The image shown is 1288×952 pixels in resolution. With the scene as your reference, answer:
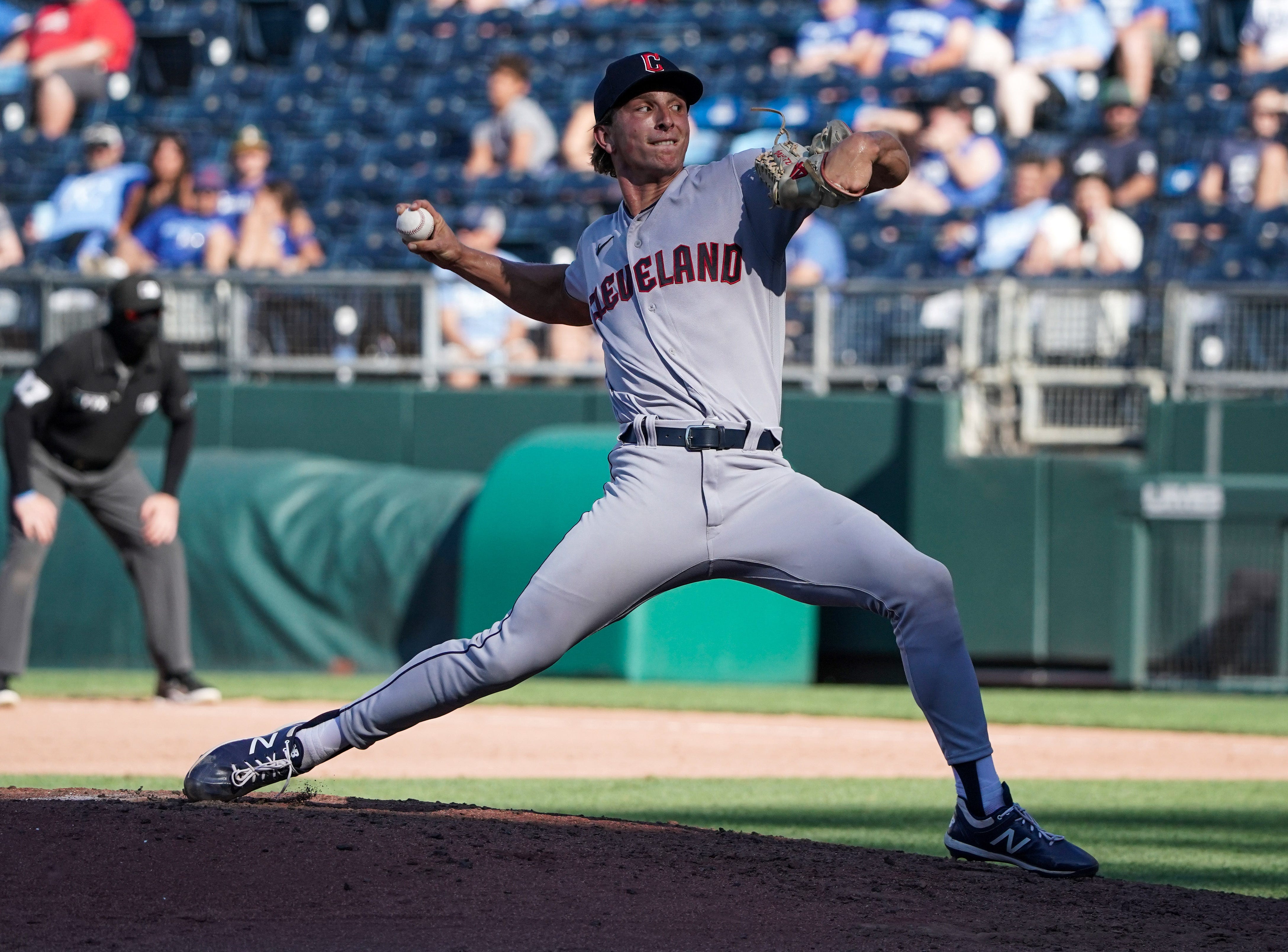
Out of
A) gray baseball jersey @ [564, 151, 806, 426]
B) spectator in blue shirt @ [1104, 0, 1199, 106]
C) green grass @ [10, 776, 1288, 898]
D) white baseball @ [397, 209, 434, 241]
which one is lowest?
green grass @ [10, 776, 1288, 898]

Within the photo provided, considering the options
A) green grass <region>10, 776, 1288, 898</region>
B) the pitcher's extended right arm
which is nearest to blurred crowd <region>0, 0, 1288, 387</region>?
green grass <region>10, 776, 1288, 898</region>

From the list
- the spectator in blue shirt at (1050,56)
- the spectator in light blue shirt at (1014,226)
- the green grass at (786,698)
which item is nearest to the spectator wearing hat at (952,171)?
the spectator in blue shirt at (1050,56)

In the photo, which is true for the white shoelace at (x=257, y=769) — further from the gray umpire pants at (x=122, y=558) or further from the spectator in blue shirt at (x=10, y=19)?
the spectator in blue shirt at (x=10, y=19)

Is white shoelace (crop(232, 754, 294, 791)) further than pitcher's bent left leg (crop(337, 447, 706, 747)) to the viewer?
Yes

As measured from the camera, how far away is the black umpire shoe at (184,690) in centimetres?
853

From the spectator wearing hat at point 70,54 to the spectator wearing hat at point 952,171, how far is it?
28.2ft

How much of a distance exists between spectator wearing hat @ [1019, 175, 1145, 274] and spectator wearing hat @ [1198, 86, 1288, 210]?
35.3 inches

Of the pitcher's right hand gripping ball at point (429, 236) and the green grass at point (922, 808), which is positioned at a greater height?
the pitcher's right hand gripping ball at point (429, 236)

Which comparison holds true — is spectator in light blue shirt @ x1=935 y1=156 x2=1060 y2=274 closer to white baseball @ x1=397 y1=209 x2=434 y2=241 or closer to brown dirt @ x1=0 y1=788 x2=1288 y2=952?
white baseball @ x1=397 y1=209 x2=434 y2=241

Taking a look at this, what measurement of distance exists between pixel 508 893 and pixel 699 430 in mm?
1118

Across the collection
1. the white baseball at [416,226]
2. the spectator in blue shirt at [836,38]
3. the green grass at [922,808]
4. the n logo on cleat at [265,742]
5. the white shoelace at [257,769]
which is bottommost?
the green grass at [922,808]

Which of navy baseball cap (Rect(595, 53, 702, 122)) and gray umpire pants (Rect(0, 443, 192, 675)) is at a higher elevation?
navy baseball cap (Rect(595, 53, 702, 122))

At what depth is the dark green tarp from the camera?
10539 millimetres

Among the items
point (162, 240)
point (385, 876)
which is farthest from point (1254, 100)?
point (385, 876)
